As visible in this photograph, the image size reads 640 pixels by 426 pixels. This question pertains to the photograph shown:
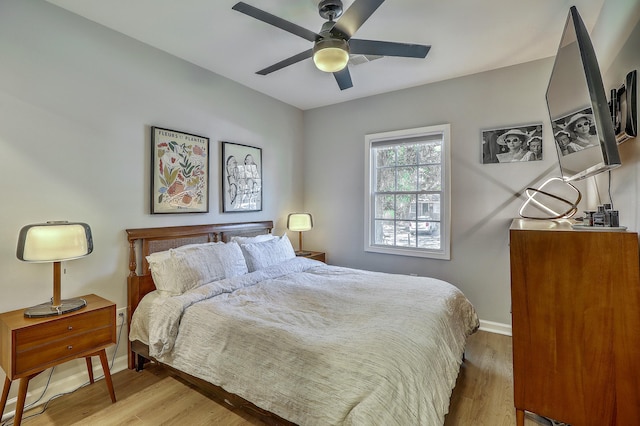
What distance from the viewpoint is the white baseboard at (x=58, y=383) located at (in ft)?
6.51

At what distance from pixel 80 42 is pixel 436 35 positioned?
2.90 metres

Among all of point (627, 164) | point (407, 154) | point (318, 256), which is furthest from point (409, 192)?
point (627, 164)

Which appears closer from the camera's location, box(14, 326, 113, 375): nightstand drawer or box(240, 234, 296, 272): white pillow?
box(14, 326, 113, 375): nightstand drawer

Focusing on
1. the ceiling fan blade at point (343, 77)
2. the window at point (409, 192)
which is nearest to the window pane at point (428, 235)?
the window at point (409, 192)

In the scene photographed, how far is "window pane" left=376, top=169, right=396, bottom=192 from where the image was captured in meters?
3.88

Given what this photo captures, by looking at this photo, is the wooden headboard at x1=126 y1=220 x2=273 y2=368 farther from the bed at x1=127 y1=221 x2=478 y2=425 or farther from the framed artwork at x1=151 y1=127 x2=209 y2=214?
the framed artwork at x1=151 y1=127 x2=209 y2=214

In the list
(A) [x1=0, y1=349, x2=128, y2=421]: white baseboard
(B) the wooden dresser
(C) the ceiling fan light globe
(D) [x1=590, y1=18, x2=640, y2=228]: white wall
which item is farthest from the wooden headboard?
(D) [x1=590, y1=18, x2=640, y2=228]: white wall

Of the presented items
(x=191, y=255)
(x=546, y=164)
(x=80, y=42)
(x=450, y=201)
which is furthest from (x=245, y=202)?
(x=546, y=164)

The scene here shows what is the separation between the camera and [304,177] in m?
4.61

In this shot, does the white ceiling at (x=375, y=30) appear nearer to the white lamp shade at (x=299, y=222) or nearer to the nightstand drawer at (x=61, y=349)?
the white lamp shade at (x=299, y=222)

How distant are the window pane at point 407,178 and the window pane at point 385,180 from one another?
82 mm

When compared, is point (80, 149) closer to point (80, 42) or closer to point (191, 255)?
point (80, 42)

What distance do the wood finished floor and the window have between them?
148 cm

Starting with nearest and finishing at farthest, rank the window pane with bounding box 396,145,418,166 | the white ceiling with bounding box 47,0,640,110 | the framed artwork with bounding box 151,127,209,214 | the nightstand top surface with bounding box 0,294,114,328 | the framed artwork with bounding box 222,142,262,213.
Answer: the nightstand top surface with bounding box 0,294,114,328 < the white ceiling with bounding box 47,0,640,110 < the framed artwork with bounding box 151,127,209,214 < the framed artwork with bounding box 222,142,262,213 < the window pane with bounding box 396,145,418,166
